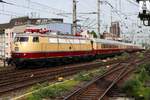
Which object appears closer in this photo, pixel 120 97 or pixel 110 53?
pixel 120 97

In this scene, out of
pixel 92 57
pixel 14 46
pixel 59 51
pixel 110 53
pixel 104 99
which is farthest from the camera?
pixel 110 53

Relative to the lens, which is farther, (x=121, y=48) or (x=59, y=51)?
(x=121, y=48)

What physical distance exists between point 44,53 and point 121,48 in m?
36.9

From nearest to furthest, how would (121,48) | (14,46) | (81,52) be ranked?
(14,46)
(81,52)
(121,48)

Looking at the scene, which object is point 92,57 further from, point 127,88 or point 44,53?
point 127,88

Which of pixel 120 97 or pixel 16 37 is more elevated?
pixel 16 37

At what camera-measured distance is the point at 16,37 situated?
32906mm

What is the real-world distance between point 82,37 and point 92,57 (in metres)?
4.78

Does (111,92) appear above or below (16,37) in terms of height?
below

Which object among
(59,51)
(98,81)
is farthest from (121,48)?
(98,81)

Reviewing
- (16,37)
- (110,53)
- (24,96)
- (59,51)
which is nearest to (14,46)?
(16,37)

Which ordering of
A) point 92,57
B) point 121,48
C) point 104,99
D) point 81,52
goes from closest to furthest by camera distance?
point 104,99 → point 81,52 → point 92,57 → point 121,48

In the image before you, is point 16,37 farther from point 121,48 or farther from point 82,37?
point 121,48

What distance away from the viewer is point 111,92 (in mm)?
17156
